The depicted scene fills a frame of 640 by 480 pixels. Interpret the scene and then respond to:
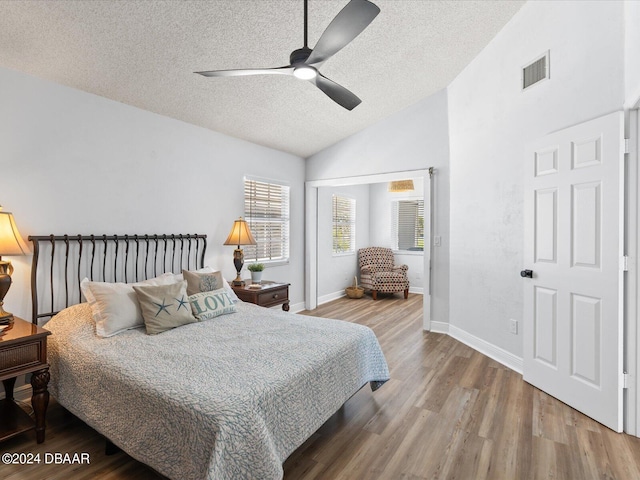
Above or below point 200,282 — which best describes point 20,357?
below

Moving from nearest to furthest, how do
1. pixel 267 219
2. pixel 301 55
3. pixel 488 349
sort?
pixel 301 55 < pixel 488 349 < pixel 267 219

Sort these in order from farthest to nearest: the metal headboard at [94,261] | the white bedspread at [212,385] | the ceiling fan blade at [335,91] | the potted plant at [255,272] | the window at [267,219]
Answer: the window at [267,219], the potted plant at [255,272], the metal headboard at [94,261], the ceiling fan blade at [335,91], the white bedspread at [212,385]

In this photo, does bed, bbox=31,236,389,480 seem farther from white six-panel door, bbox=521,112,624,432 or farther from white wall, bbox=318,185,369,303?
white wall, bbox=318,185,369,303

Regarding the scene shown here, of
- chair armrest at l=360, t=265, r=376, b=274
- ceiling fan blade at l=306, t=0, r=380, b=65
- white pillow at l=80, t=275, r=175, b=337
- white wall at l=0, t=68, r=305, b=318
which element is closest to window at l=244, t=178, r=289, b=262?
white wall at l=0, t=68, r=305, b=318

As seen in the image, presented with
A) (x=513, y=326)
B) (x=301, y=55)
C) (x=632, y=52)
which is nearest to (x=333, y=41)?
(x=301, y=55)

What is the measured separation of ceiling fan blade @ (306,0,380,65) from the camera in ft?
5.03

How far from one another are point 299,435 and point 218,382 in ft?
1.73

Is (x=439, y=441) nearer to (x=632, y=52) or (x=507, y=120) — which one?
(x=632, y=52)

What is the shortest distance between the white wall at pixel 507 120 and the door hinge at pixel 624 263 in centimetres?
101

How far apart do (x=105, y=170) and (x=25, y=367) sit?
5.68ft

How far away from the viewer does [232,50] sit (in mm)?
2711

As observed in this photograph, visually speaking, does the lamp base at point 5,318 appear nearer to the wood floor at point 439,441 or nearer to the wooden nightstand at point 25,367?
the wooden nightstand at point 25,367

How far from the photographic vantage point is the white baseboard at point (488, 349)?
3.28 meters

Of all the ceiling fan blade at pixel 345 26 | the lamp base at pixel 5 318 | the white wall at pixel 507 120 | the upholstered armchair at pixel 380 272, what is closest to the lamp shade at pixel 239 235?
the lamp base at pixel 5 318
